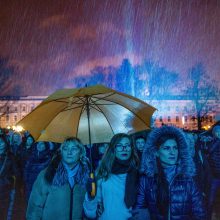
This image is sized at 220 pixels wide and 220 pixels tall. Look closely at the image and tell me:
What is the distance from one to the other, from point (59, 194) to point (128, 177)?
81 cm

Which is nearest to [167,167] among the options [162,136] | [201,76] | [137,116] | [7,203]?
[162,136]

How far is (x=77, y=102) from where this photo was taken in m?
4.84

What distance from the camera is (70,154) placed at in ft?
13.5

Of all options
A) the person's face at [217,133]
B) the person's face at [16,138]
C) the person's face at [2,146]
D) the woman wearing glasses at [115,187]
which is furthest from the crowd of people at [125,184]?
the person's face at [16,138]

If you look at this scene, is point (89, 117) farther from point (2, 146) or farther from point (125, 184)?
point (2, 146)

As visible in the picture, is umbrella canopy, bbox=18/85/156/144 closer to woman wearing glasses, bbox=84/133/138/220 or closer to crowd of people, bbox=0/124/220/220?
crowd of people, bbox=0/124/220/220

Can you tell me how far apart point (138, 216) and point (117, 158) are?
0.67m

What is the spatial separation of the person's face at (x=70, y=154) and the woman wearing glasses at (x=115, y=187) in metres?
0.41

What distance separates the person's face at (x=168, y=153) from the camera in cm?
358

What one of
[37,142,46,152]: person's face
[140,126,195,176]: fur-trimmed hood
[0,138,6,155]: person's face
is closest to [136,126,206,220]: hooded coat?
[140,126,195,176]: fur-trimmed hood

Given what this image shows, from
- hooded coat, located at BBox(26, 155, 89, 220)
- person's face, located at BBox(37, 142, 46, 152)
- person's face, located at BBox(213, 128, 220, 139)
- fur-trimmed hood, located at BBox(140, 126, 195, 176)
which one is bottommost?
hooded coat, located at BBox(26, 155, 89, 220)

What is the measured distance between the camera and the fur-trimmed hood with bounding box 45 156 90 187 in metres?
3.99

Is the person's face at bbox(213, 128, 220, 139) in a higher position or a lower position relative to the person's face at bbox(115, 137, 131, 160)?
higher

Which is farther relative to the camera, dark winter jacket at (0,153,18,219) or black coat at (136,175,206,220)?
dark winter jacket at (0,153,18,219)
